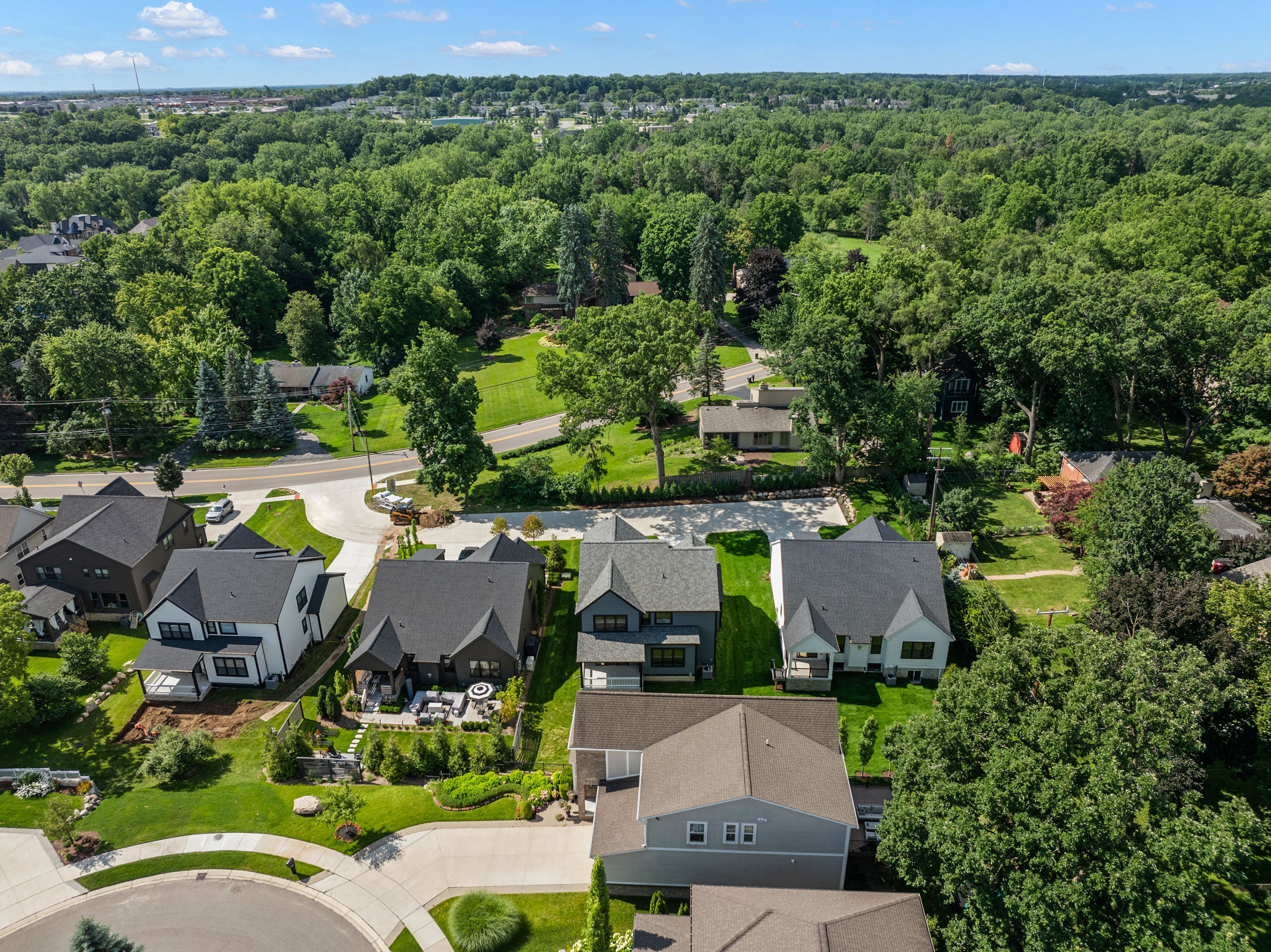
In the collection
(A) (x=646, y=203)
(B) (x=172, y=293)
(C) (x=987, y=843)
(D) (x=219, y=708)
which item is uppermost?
(A) (x=646, y=203)

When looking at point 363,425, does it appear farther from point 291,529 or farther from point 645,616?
point 645,616

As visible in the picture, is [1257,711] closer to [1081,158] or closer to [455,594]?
[455,594]

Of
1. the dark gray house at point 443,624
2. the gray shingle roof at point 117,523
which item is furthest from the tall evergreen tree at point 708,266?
the gray shingle roof at point 117,523

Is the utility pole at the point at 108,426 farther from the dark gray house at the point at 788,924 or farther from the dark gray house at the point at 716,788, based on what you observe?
the dark gray house at the point at 788,924

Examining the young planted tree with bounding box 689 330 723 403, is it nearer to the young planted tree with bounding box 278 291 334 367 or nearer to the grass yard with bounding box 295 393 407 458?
the grass yard with bounding box 295 393 407 458

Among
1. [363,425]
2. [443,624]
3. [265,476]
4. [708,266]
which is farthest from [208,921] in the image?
[708,266]

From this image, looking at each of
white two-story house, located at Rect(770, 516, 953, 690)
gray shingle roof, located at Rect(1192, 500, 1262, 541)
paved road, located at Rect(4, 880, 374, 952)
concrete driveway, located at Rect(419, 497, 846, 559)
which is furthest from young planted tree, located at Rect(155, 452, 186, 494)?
gray shingle roof, located at Rect(1192, 500, 1262, 541)

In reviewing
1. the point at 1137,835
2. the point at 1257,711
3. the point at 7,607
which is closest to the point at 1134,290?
the point at 1257,711
